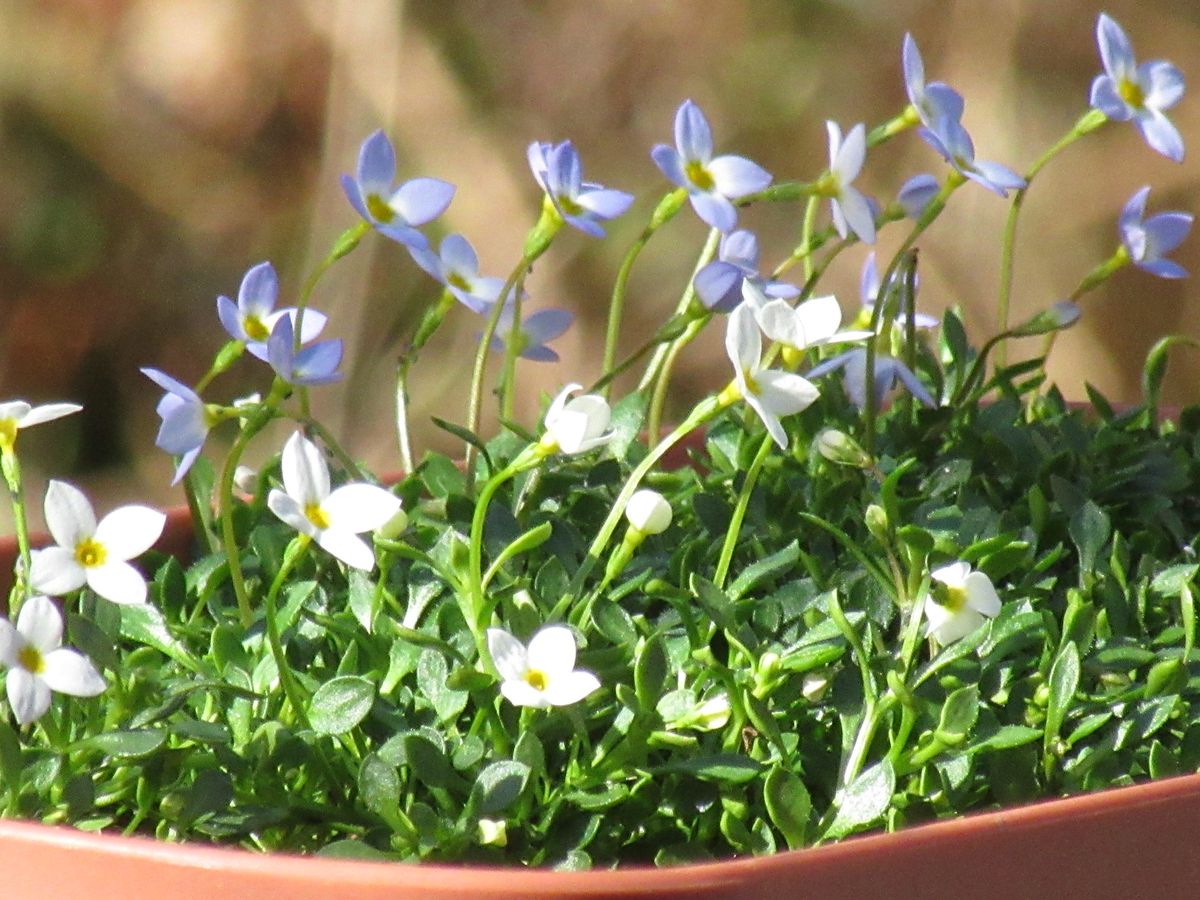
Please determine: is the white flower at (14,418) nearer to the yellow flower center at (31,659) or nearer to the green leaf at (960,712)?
the yellow flower center at (31,659)

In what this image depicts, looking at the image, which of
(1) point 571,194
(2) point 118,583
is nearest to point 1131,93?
(1) point 571,194

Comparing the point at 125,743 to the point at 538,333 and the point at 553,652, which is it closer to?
the point at 553,652

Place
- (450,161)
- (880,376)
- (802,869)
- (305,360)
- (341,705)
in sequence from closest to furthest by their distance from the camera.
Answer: (802,869) → (341,705) → (305,360) → (880,376) → (450,161)

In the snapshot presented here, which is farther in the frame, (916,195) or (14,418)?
(916,195)

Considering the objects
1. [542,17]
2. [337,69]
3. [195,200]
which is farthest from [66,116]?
[542,17]

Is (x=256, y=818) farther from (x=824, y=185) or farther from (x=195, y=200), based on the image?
(x=195, y=200)

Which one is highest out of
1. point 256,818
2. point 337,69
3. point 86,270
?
point 337,69

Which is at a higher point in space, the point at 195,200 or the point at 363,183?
the point at 363,183

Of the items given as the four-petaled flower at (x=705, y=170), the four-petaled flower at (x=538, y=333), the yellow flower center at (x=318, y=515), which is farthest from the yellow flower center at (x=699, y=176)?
the yellow flower center at (x=318, y=515)
